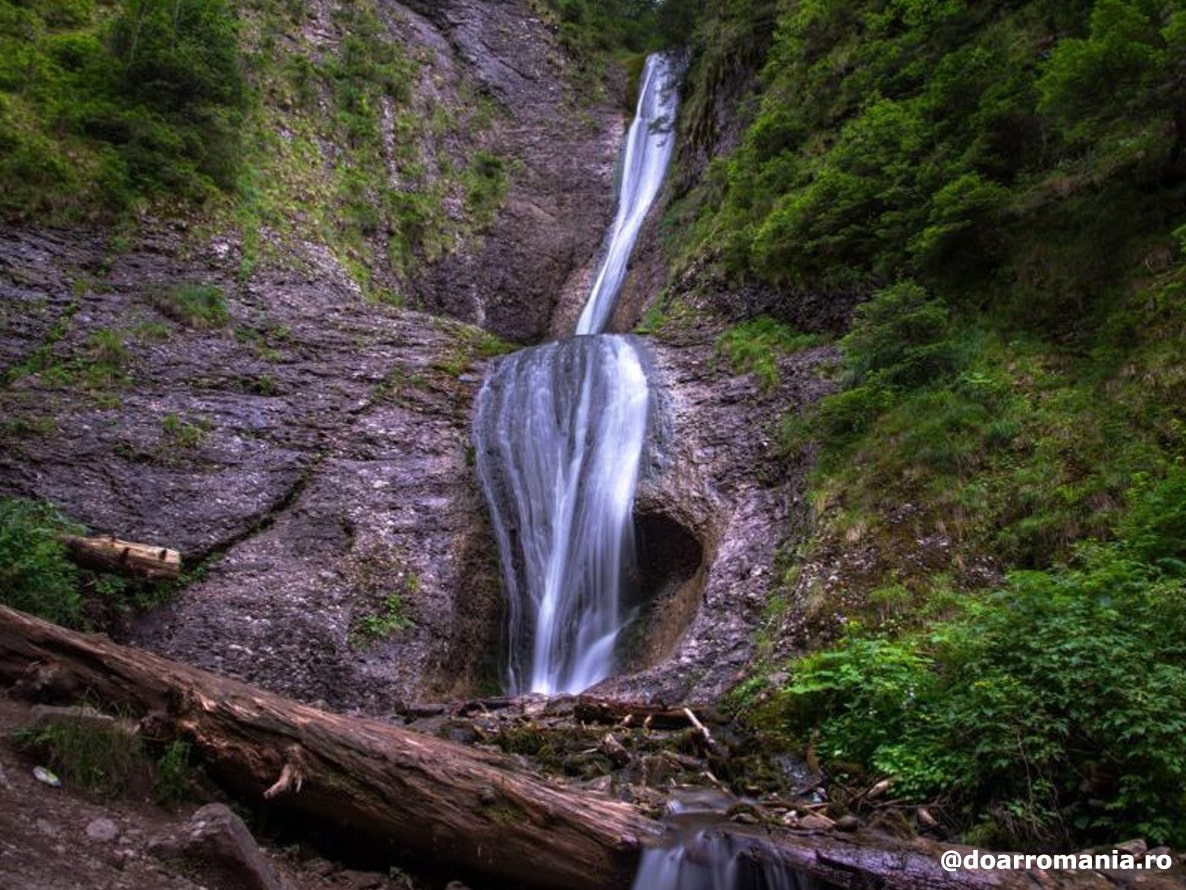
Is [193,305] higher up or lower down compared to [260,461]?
higher up

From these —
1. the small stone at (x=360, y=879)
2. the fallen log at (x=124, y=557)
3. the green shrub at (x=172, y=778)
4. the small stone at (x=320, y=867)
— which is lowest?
the fallen log at (x=124, y=557)

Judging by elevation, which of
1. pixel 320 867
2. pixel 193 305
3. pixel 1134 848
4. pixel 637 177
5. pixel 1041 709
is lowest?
pixel 320 867

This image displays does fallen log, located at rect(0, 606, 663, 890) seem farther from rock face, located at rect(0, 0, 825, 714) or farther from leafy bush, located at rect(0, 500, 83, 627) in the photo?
rock face, located at rect(0, 0, 825, 714)

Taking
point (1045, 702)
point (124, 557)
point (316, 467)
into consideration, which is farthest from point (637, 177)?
point (1045, 702)

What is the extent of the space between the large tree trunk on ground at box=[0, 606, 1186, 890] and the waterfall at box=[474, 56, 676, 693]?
16.5 feet

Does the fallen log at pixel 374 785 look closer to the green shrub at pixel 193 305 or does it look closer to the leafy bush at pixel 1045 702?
the leafy bush at pixel 1045 702

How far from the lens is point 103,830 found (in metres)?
3.97

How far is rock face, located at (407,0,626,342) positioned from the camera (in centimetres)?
2078

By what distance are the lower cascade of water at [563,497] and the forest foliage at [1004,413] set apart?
258 centimetres

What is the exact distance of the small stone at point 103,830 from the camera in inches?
153

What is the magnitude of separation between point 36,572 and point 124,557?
1122 mm

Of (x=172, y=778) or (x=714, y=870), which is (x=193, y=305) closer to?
(x=172, y=778)

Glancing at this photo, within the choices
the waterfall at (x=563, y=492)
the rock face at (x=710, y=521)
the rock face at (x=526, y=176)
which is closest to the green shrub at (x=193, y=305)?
the waterfall at (x=563, y=492)

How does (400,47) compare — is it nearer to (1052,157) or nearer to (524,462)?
(524,462)
